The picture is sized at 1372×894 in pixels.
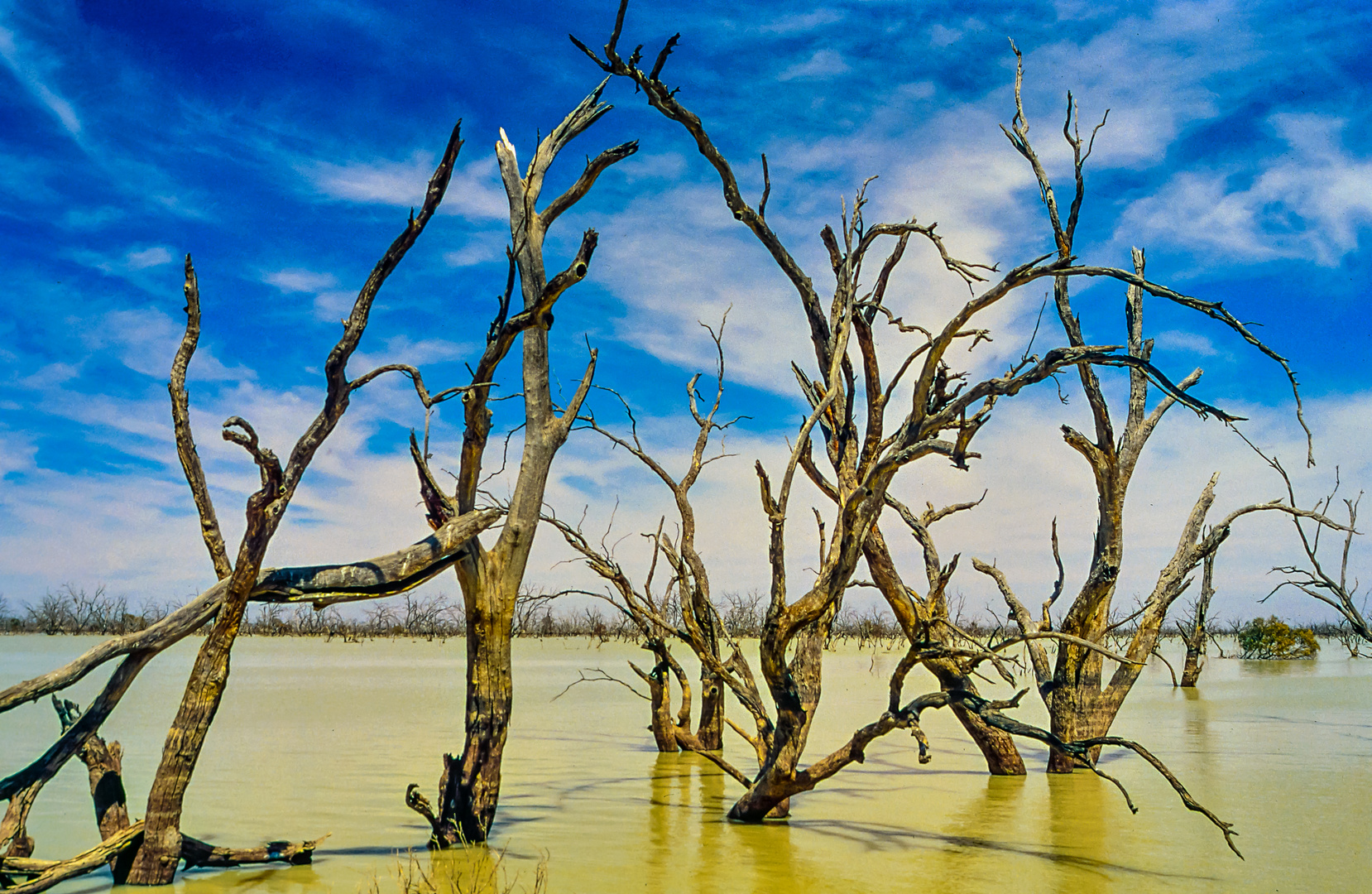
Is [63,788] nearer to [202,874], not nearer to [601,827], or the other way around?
[202,874]

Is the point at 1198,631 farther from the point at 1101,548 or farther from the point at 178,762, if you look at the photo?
the point at 178,762

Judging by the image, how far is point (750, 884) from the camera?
5.21 metres

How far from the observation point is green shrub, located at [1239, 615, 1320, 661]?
2630 cm

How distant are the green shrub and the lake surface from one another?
12.5 metres

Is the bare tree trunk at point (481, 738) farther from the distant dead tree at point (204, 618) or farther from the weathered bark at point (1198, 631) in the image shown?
the weathered bark at point (1198, 631)

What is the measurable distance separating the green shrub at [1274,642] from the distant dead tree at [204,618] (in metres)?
27.0

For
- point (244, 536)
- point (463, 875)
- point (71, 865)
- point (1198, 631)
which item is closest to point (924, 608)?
point (463, 875)

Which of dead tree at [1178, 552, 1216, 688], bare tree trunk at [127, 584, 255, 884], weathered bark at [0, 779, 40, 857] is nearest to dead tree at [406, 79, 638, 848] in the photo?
bare tree trunk at [127, 584, 255, 884]

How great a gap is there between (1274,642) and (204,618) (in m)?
28.2

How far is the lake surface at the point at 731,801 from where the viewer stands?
5.41 metres

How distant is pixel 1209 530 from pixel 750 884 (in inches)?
236

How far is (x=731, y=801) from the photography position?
25.0 ft

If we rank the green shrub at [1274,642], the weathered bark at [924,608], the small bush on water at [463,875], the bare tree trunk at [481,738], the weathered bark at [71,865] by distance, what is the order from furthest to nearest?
the green shrub at [1274,642]
the weathered bark at [924,608]
the bare tree trunk at [481,738]
the small bush on water at [463,875]
the weathered bark at [71,865]

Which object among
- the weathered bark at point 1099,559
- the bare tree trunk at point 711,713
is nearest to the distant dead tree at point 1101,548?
the weathered bark at point 1099,559
